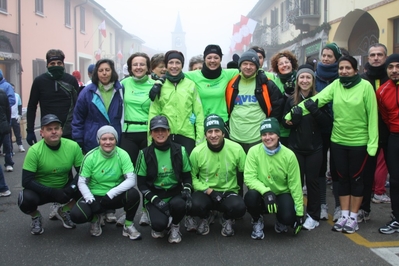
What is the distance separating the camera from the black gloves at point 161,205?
14.6ft

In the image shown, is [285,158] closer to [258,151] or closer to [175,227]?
[258,151]

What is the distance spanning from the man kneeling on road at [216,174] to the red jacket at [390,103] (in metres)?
1.68

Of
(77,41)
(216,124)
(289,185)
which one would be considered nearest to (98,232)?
(216,124)

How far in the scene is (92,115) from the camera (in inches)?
201

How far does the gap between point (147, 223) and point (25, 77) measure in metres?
18.3

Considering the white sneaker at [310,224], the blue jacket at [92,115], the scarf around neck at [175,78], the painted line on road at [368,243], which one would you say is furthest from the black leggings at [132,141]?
the painted line on road at [368,243]

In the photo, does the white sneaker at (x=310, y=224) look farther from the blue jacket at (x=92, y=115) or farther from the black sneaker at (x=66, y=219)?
the black sneaker at (x=66, y=219)

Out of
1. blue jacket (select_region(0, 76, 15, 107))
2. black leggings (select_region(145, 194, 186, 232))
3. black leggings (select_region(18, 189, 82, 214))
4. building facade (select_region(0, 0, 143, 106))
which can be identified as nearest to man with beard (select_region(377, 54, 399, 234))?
black leggings (select_region(145, 194, 186, 232))

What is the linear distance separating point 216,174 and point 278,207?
31.3 inches

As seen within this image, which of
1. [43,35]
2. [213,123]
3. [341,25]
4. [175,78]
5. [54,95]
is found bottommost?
[213,123]

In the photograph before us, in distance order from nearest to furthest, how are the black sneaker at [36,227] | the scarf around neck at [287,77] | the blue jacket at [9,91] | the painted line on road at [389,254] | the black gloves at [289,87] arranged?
1. the painted line on road at [389,254]
2. the black sneaker at [36,227]
3. the black gloves at [289,87]
4. the scarf around neck at [287,77]
5. the blue jacket at [9,91]

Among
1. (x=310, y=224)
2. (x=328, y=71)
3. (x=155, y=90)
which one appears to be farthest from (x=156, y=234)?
(x=328, y=71)

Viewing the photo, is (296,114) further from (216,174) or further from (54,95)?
(54,95)

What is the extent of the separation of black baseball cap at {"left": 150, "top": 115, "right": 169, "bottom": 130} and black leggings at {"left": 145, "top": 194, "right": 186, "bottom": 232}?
2.65 feet
